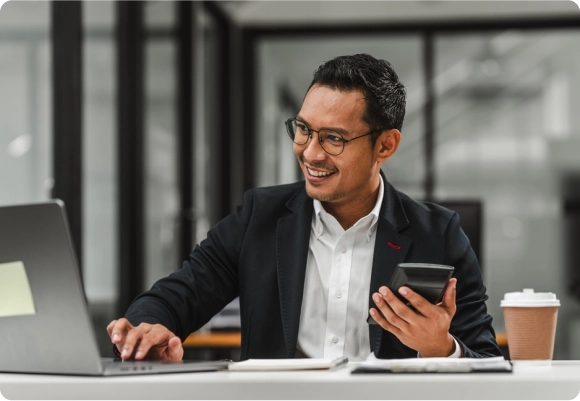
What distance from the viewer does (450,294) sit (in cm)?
161

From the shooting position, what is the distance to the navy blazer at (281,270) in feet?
6.46

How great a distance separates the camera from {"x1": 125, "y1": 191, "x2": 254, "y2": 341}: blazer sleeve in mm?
2018

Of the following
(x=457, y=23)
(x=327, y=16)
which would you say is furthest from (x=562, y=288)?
(x=327, y=16)

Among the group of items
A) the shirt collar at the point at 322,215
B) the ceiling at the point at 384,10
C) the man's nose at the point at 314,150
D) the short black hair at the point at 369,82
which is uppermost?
the ceiling at the point at 384,10

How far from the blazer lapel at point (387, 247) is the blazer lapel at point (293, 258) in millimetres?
173

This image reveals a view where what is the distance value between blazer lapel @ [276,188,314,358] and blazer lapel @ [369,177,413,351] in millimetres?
173

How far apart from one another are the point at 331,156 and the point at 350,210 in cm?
16

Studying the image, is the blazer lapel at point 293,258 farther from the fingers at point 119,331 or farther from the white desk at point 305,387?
A: the white desk at point 305,387

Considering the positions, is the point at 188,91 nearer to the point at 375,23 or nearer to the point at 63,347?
the point at 375,23

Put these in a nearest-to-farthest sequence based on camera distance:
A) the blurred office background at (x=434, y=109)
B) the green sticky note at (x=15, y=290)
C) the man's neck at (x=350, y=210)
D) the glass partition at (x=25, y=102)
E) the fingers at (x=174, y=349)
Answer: the green sticky note at (x=15, y=290) → the fingers at (x=174, y=349) → the man's neck at (x=350, y=210) → the glass partition at (x=25, y=102) → the blurred office background at (x=434, y=109)

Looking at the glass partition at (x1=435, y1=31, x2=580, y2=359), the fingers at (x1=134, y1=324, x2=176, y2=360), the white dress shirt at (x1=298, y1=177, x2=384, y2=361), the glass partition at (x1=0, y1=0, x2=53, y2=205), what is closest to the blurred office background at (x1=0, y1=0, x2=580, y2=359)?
the glass partition at (x1=435, y1=31, x2=580, y2=359)

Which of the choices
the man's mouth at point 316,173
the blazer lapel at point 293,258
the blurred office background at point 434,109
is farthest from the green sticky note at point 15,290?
the blurred office background at point 434,109

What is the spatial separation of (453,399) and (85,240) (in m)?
2.70

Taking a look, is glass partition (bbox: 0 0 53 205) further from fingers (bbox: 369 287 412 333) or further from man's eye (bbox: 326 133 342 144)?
fingers (bbox: 369 287 412 333)
